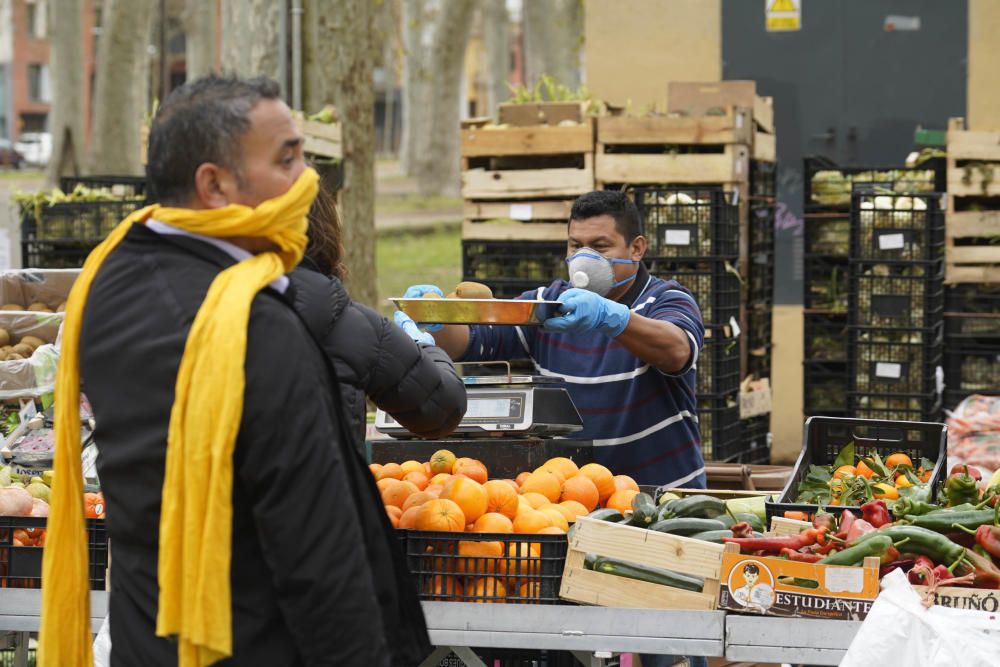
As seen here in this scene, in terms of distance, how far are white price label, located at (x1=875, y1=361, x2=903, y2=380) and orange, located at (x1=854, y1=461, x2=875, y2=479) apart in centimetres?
381

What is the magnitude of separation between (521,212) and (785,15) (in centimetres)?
376

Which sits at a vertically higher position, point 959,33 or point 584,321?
point 959,33

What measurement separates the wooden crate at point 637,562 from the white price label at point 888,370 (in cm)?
519

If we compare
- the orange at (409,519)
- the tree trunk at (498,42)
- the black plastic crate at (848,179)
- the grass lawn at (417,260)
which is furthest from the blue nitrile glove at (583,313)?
the tree trunk at (498,42)

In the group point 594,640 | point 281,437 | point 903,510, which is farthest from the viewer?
point 903,510

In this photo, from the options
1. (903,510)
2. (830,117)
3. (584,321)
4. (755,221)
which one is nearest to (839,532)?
(903,510)

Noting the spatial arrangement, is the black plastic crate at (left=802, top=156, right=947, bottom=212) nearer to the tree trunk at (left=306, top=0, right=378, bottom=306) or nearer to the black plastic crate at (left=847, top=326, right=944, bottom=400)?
the black plastic crate at (left=847, top=326, right=944, bottom=400)

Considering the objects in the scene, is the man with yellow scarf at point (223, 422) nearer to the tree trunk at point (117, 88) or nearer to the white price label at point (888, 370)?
the white price label at point (888, 370)

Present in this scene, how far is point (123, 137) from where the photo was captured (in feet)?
63.0

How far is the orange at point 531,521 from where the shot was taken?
370 centimetres

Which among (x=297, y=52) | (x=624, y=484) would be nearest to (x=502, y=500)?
(x=624, y=484)

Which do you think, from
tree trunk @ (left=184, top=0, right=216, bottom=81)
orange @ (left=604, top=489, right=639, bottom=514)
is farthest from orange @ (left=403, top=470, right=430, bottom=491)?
tree trunk @ (left=184, top=0, right=216, bottom=81)

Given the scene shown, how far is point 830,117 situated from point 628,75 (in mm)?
1651

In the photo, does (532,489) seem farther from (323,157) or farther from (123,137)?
(123,137)
